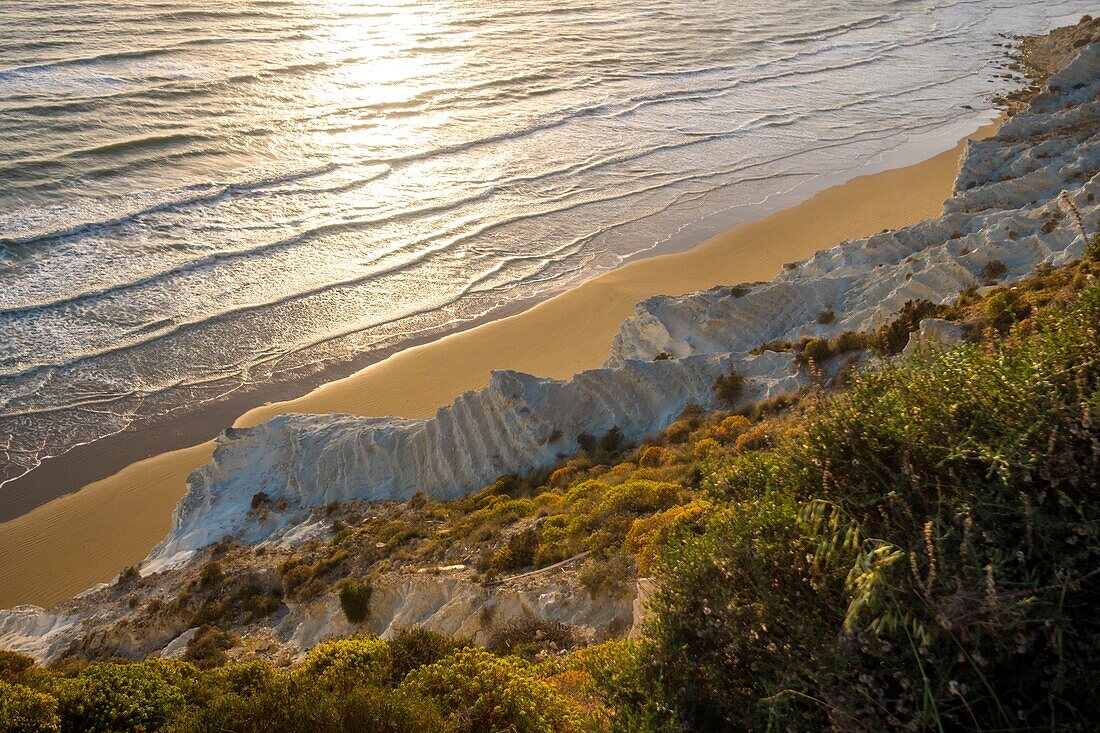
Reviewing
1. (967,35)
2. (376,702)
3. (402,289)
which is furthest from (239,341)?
(967,35)

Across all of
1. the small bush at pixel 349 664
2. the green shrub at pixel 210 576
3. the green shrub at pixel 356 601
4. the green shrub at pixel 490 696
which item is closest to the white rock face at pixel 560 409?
the green shrub at pixel 210 576

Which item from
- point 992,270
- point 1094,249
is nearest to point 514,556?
point 1094,249

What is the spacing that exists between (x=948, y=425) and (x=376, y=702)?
162 inches

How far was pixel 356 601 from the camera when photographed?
10.1 m

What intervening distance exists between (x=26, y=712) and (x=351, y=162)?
25396mm

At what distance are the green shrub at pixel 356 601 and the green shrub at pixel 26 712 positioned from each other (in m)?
4.13

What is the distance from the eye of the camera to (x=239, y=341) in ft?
63.4

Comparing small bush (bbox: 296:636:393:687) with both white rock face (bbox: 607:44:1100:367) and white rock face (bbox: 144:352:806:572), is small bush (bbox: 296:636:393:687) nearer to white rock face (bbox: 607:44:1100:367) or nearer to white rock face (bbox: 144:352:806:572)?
white rock face (bbox: 144:352:806:572)

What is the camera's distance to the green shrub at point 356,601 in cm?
998

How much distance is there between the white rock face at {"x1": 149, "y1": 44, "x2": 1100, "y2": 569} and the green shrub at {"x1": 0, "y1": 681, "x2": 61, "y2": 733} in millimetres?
7637

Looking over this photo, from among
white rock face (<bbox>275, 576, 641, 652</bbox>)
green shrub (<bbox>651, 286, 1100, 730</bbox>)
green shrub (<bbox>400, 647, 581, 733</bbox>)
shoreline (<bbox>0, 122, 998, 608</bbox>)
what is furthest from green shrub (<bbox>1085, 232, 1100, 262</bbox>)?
shoreline (<bbox>0, 122, 998, 608</bbox>)

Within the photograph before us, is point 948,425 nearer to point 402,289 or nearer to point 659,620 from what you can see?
point 659,620

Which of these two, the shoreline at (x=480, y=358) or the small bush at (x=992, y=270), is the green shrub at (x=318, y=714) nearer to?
the shoreline at (x=480, y=358)

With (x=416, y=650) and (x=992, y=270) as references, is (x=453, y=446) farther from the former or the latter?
(x=992, y=270)
